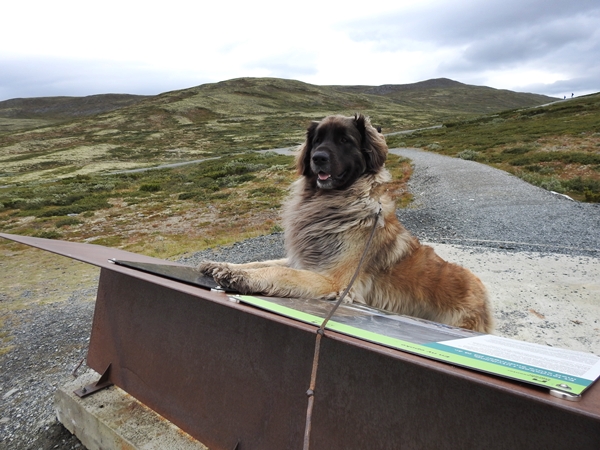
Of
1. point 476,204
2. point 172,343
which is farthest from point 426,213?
point 172,343

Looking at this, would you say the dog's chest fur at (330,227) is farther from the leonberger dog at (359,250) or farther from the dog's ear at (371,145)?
the dog's ear at (371,145)

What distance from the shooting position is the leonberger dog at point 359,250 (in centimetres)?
345

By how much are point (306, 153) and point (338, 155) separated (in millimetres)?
572

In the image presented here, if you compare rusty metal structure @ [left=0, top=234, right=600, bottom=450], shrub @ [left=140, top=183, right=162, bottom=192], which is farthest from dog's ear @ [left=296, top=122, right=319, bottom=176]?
shrub @ [left=140, top=183, right=162, bottom=192]

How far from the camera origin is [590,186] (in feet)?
58.5

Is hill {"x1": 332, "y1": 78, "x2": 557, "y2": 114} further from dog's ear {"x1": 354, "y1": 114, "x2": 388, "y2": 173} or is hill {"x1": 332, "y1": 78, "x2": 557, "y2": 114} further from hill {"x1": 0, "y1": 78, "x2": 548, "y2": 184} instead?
dog's ear {"x1": 354, "y1": 114, "x2": 388, "y2": 173}

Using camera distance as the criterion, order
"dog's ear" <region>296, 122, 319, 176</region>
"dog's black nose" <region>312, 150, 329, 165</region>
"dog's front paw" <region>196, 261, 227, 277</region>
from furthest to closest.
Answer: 1. "dog's ear" <region>296, 122, 319, 176</region>
2. "dog's black nose" <region>312, 150, 329, 165</region>
3. "dog's front paw" <region>196, 261, 227, 277</region>

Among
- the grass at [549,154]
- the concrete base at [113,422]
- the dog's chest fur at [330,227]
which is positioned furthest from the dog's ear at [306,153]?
the grass at [549,154]

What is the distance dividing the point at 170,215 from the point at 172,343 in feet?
59.9

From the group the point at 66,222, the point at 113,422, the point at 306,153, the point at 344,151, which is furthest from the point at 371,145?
the point at 66,222

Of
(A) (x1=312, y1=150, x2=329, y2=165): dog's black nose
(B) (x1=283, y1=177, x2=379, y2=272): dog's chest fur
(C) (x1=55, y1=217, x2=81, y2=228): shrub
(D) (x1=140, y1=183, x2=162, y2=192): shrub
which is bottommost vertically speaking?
(C) (x1=55, y1=217, x2=81, y2=228): shrub

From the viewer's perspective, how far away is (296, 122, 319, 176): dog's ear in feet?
14.4

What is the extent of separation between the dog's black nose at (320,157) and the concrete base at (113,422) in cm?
266

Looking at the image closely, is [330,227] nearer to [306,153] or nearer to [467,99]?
[306,153]
